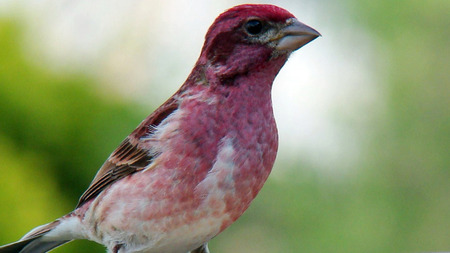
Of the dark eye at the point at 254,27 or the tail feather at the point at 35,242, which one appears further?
the tail feather at the point at 35,242

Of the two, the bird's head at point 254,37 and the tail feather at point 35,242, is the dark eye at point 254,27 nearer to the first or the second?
the bird's head at point 254,37

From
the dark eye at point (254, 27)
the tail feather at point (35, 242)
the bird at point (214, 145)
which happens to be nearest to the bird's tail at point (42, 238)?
the tail feather at point (35, 242)

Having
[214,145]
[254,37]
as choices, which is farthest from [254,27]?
[214,145]

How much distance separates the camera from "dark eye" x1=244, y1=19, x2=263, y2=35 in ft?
7.31

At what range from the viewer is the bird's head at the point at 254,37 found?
2.21 m

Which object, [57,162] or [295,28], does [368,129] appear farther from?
[295,28]

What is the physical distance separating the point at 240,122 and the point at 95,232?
25.0 inches

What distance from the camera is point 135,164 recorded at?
2410 mm

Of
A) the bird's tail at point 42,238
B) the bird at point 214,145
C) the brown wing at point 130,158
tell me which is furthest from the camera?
the bird's tail at point 42,238

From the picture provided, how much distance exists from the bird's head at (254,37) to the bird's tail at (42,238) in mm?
792

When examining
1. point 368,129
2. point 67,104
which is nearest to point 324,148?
point 368,129

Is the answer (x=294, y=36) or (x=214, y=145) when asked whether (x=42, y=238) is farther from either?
(x=294, y=36)

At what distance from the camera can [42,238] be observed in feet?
8.60

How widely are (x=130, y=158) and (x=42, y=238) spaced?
1.51 feet
